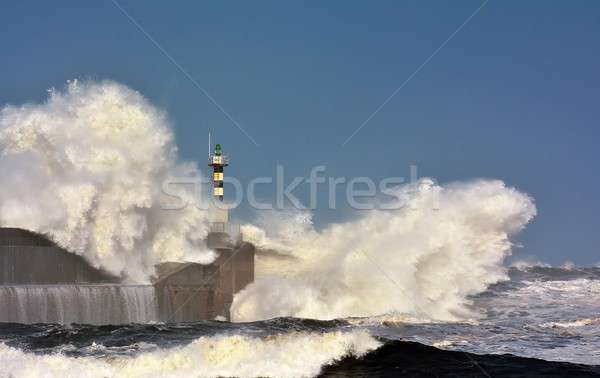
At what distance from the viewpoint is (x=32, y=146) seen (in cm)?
1920

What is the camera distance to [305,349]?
12.3 meters

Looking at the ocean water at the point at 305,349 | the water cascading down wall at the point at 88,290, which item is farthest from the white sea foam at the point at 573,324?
the water cascading down wall at the point at 88,290

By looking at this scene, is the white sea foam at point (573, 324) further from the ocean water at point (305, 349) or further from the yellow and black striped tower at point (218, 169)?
the yellow and black striped tower at point (218, 169)

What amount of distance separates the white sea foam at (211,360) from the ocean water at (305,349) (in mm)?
15

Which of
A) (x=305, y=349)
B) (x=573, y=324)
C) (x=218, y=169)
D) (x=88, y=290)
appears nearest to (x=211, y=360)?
(x=305, y=349)

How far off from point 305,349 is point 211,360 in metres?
1.58

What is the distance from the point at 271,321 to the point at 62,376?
8319 mm

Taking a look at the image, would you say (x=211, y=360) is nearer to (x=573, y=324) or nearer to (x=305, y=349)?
(x=305, y=349)

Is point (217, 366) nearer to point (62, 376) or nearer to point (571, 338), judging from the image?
point (62, 376)

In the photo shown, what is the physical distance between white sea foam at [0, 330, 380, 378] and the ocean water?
1 centimetres

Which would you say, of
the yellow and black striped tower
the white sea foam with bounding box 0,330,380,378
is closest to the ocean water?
the white sea foam with bounding box 0,330,380,378

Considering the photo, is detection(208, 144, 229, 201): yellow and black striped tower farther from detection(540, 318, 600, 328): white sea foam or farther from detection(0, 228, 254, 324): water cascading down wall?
detection(540, 318, 600, 328): white sea foam

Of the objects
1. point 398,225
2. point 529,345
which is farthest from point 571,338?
point 398,225

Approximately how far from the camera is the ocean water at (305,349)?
11.3 meters
